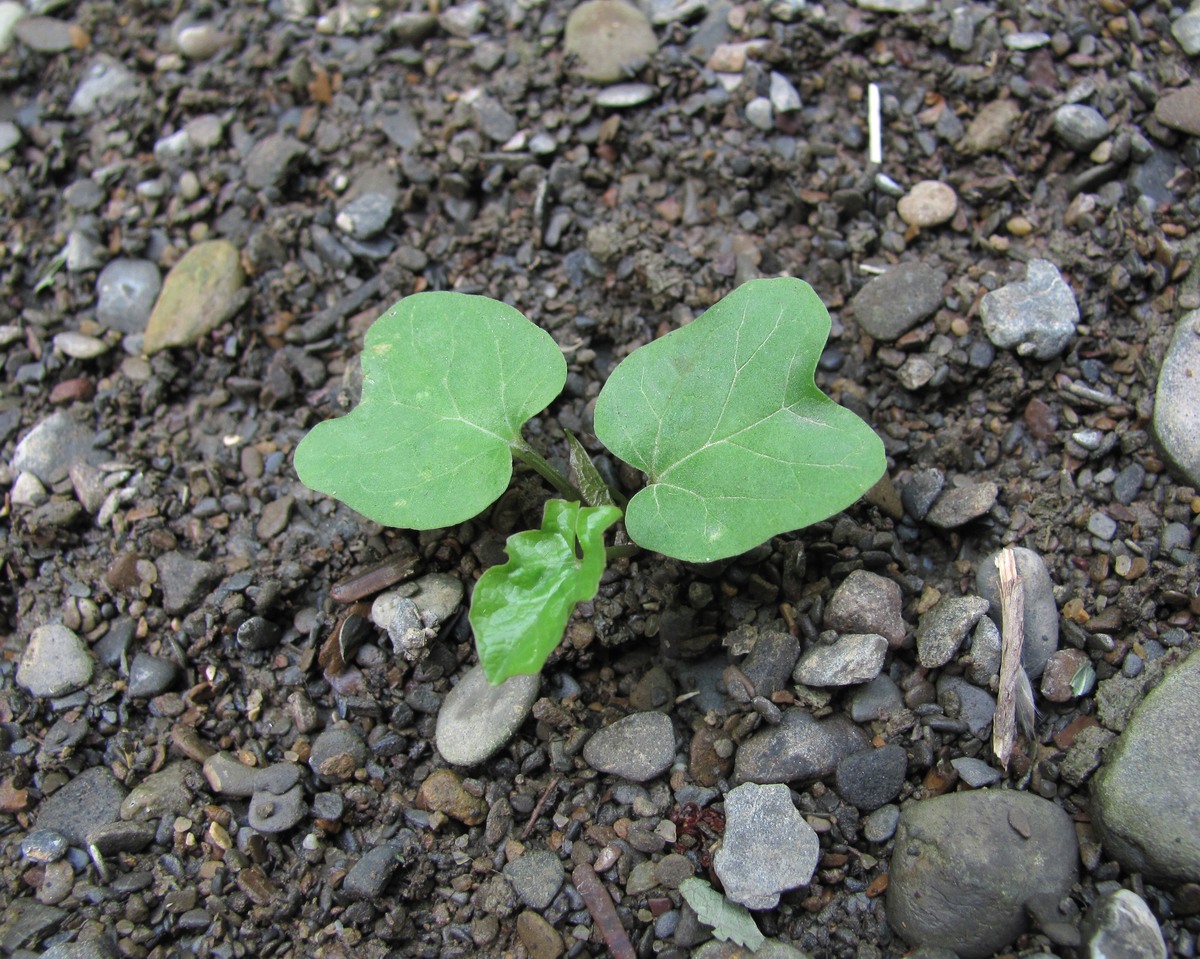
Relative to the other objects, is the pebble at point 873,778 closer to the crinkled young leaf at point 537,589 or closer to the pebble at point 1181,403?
the crinkled young leaf at point 537,589

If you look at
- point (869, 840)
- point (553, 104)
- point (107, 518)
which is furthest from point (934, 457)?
point (107, 518)

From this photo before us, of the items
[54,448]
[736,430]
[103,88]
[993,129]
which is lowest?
[54,448]

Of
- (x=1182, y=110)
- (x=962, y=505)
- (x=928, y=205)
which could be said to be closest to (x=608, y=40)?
(x=928, y=205)

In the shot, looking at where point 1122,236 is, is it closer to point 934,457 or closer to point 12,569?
point 934,457

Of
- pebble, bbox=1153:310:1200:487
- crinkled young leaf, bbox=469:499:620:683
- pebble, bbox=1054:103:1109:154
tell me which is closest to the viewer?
crinkled young leaf, bbox=469:499:620:683

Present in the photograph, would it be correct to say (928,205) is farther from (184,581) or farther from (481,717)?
(184,581)

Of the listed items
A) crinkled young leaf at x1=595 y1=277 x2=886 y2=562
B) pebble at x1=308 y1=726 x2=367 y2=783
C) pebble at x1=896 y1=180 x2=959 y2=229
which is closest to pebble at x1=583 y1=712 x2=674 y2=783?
crinkled young leaf at x1=595 y1=277 x2=886 y2=562

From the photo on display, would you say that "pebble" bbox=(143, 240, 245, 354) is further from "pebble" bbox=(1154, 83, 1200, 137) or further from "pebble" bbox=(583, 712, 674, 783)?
"pebble" bbox=(1154, 83, 1200, 137)
